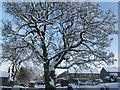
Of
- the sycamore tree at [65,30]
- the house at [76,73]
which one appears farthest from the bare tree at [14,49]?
the house at [76,73]

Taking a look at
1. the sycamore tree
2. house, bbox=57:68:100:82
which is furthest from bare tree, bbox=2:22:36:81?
house, bbox=57:68:100:82

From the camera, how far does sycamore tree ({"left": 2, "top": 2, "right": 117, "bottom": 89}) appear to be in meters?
9.16

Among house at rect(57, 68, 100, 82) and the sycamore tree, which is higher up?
the sycamore tree

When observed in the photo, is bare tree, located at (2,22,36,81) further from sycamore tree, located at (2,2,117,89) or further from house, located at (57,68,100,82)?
house, located at (57,68,100,82)

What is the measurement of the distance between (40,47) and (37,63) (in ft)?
3.97

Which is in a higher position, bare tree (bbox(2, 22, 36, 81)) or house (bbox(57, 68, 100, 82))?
bare tree (bbox(2, 22, 36, 81))

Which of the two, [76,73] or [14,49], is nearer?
[14,49]

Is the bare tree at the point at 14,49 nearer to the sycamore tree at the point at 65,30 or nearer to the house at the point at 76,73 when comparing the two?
the sycamore tree at the point at 65,30

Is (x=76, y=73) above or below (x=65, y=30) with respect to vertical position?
below

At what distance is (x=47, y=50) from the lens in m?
10.2

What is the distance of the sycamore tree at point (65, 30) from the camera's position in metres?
9.16

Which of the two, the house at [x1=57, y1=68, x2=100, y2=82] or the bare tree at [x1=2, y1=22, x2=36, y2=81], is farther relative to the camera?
the house at [x1=57, y1=68, x2=100, y2=82]

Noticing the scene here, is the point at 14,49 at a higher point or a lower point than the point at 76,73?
higher

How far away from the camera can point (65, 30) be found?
9.84m
